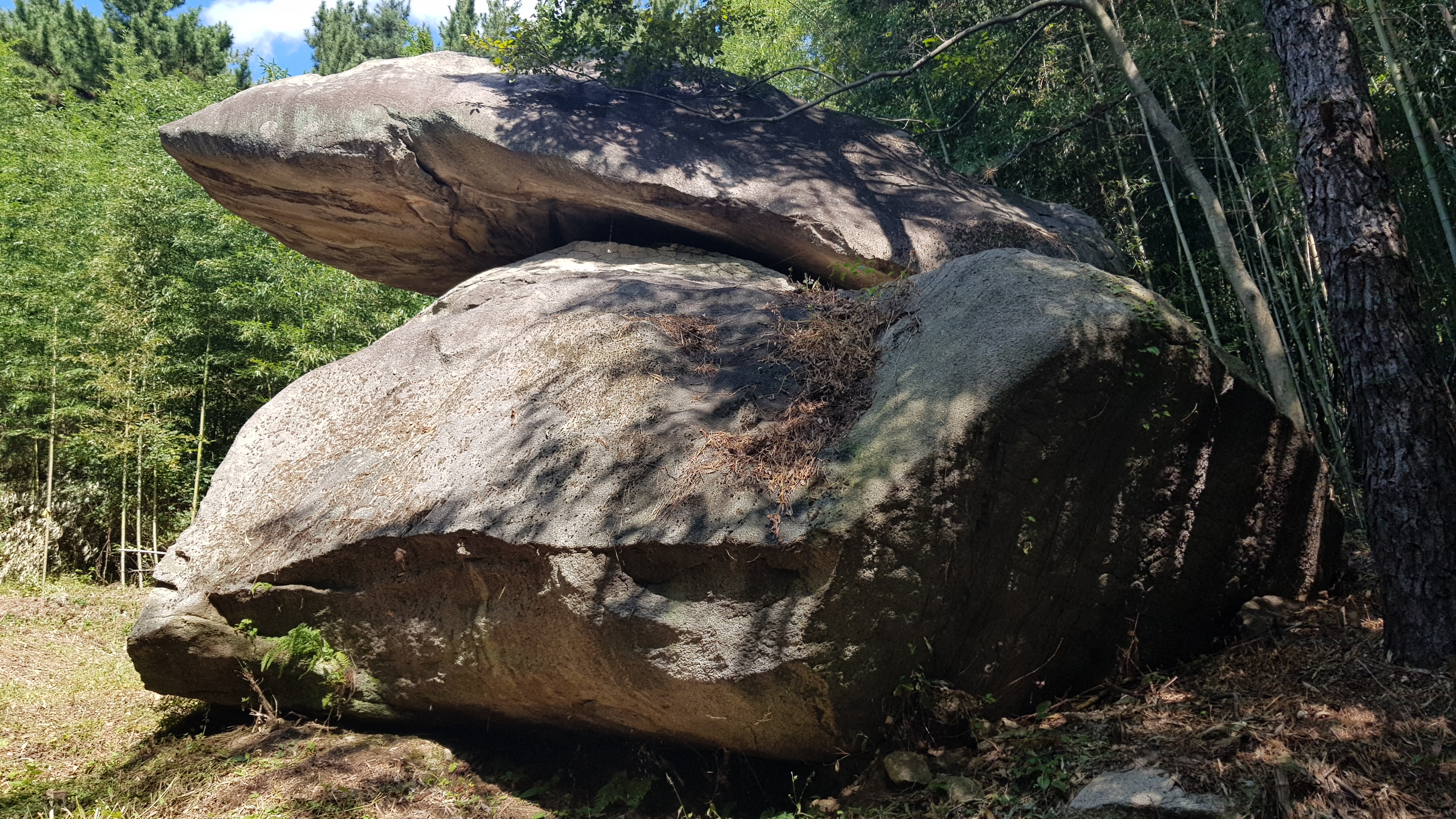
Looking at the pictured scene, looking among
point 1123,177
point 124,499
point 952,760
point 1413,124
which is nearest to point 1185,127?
point 1123,177

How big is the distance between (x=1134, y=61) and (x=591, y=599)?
18.5ft

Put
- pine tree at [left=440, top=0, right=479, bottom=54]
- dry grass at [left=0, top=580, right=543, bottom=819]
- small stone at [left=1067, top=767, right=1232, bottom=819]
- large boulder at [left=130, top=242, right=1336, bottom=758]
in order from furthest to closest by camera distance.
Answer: pine tree at [left=440, top=0, right=479, bottom=54] < dry grass at [left=0, top=580, right=543, bottom=819] < large boulder at [left=130, top=242, right=1336, bottom=758] < small stone at [left=1067, top=767, right=1232, bottom=819]

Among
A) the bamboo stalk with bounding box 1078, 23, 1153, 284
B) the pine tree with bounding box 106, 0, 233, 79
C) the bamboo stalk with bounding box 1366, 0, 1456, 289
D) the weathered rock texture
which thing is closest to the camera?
the bamboo stalk with bounding box 1366, 0, 1456, 289

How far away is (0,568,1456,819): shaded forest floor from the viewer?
9.39 feet

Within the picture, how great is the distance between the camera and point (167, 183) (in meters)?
12.0

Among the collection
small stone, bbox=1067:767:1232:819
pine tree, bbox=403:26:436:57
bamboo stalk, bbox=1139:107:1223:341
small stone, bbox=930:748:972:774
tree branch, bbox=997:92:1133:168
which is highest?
pine tree, bbox=403:26:436:57

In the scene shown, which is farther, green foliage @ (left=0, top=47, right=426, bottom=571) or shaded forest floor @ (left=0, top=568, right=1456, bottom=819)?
green foliage @ (left=0, top=47, right=426, bottom=571)

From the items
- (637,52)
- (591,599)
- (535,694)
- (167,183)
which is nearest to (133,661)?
(535,694)

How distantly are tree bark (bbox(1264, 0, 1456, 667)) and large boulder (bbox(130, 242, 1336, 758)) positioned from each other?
0.61 m

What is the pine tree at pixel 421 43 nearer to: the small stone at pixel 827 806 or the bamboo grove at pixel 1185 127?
the bamboo grove at pixel 1185 127

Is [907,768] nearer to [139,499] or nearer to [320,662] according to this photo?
[320,662]

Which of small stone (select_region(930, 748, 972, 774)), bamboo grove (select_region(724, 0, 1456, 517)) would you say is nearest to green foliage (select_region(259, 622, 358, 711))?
small stone (select_region(930, 748, 972, 774))

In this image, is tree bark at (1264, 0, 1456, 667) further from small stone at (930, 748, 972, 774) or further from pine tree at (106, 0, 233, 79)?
pine tree at (106, 0, 233, 79)

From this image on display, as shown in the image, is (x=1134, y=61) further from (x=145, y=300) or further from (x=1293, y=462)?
(x=145, y=300)
